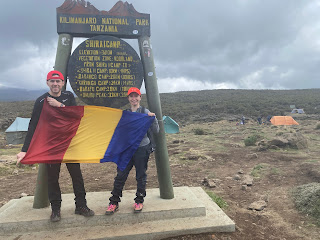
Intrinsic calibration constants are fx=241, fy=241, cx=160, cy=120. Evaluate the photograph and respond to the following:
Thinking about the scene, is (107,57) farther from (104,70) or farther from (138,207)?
(138,207)

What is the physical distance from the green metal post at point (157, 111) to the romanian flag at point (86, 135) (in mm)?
673

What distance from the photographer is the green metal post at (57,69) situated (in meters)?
3.79

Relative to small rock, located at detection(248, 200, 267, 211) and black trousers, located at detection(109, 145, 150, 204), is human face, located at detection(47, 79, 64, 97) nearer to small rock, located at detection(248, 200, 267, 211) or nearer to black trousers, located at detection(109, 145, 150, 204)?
A: black trousers, located at detection(109, 145, 150, 204)

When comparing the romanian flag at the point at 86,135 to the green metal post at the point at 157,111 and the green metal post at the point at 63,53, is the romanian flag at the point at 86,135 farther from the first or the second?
the green metal post at the point at 63,53

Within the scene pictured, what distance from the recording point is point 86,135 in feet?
11.9

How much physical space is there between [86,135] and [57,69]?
1249 millimetres

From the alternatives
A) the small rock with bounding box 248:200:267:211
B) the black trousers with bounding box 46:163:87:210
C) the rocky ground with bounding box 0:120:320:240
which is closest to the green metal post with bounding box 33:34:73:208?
the black trousers with bounding box 46:163:87:210

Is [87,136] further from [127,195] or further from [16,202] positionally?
[16,202]

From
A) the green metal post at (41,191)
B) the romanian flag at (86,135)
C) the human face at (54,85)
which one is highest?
the human face at (54,85)

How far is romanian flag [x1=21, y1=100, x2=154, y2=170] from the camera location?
3352mm

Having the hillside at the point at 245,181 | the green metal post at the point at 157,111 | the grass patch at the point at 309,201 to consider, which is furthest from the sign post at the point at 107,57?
the grass patch at the point at 309,201

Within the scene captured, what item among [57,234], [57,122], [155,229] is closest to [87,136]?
[57,122]

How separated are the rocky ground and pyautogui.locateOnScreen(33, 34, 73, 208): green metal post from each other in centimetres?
222

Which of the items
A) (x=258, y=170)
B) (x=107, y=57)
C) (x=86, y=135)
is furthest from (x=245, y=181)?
(x=107, y=57)
